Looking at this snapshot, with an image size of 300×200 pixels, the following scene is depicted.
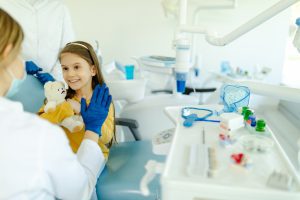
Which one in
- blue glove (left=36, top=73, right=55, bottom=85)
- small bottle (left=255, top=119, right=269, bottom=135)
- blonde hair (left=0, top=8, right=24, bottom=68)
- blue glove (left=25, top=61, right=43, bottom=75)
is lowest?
small bottle (left=255, top=119, right=269, bottom=135)

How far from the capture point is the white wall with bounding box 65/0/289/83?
260 centimetres

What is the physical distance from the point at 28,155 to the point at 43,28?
3.64 feet

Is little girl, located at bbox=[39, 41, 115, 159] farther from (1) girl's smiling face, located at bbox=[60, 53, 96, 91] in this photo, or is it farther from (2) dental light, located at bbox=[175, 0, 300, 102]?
(2) dental light, located at bbox=[175, 0, 300, 102]

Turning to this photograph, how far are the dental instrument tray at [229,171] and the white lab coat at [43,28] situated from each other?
1.07m

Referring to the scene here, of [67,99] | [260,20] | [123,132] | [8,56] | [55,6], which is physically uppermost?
[55,6]

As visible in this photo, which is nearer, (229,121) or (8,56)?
(8,56)

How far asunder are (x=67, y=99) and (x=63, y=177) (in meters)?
0.66

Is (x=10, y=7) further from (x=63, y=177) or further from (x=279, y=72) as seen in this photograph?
(x=279, y=72)

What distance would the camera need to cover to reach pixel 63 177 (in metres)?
0.88

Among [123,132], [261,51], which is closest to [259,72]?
[261,51]

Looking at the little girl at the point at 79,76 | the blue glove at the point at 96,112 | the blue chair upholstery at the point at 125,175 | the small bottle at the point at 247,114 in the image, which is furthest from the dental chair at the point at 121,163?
the small bottle at the point at 247,114

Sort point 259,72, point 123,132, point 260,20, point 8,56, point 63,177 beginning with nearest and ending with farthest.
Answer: point 8,56 → point 63,177 → point 260,20 → point 123,132 → point 259,72

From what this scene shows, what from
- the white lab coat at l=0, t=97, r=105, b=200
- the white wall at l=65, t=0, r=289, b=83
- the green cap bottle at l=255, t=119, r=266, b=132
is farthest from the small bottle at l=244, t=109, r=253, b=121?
the white wall at l=65, t=0, r=289, b=83

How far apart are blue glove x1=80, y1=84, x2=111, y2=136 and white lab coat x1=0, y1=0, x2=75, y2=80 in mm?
545
